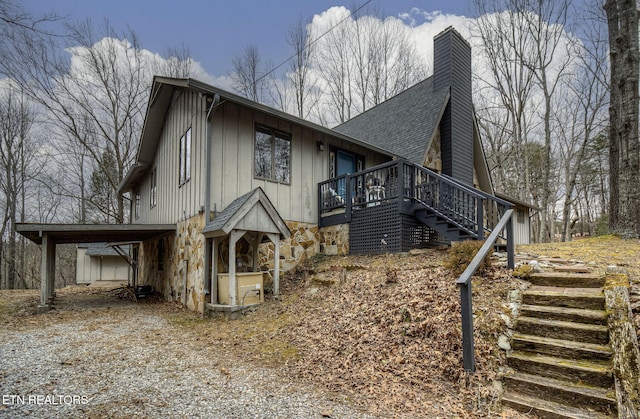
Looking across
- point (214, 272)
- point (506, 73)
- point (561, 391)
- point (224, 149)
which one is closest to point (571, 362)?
point (561, 391)

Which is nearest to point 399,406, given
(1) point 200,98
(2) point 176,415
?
(2) point 176,415

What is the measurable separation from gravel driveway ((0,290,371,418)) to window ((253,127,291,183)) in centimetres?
433

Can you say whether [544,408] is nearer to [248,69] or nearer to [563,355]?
[563,355]

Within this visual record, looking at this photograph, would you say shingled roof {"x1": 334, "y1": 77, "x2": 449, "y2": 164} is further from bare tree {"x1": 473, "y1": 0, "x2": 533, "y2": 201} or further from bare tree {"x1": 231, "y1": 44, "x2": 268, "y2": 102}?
bare tree {"x1": 231, "y1": 44, "x2": 268, "y2": 102}

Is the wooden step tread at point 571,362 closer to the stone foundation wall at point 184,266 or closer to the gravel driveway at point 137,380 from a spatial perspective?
the gravel driveway at point 137,380

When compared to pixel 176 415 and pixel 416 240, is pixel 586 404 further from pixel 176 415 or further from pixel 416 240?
pixel 416 240

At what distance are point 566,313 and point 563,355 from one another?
0.61 meters

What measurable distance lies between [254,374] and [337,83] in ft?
70.1

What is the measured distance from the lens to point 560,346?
11.7 ft

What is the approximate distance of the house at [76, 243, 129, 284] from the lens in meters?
19.7

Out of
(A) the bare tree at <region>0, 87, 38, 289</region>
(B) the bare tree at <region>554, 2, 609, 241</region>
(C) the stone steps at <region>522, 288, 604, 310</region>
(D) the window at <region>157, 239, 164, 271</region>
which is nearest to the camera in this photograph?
(C) the stone steps at <region>522, 288, 604, 310</region>

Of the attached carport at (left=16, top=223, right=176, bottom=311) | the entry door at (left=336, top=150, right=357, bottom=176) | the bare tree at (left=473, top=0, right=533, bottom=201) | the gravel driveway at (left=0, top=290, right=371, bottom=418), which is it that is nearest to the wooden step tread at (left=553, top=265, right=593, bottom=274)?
the gravel driveway at (left=0, top=290, right=371, bottom=418)

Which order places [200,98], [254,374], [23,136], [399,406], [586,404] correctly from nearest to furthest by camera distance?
[586,404] → [399,406] → [254,374] → [200,98] → [23,136]

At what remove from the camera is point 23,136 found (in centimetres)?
1852
